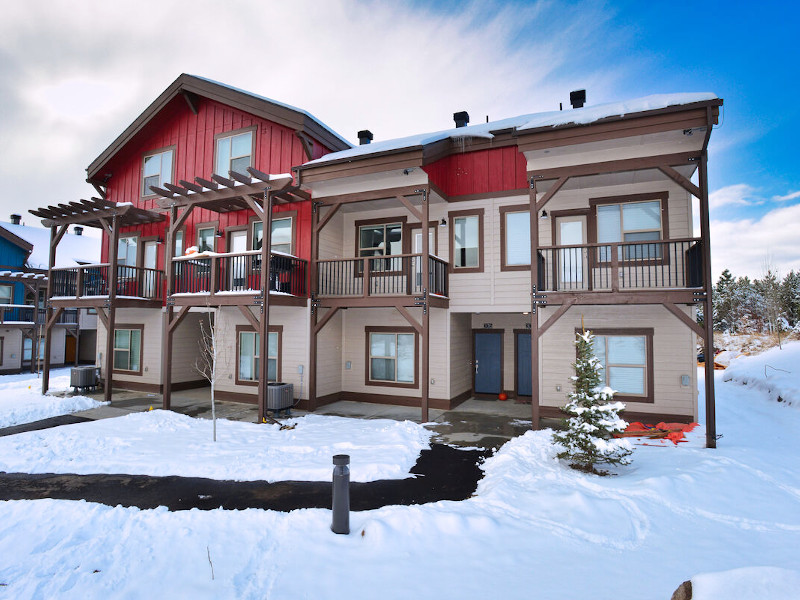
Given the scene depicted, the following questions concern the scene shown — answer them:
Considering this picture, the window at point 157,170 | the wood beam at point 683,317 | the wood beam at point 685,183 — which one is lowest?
the wood beam at point 683,317

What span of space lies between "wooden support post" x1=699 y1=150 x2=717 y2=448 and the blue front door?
18.0ft

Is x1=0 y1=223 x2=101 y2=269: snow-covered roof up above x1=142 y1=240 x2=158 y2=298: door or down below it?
above

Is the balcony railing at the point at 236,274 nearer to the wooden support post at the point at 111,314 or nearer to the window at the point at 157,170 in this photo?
the wooden support post at the point at 111,314

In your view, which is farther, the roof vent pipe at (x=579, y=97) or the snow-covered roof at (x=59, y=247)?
the snow-covered roof at (x=59, y=247)

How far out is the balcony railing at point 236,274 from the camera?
12062 millimetres

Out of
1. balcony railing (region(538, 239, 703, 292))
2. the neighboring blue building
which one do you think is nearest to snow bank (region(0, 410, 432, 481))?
balcony railing (region(538, 239, 703, 292))

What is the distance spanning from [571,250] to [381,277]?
571 centimetres

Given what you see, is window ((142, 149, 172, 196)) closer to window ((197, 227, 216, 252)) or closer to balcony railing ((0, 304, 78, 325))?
window ((197, 227, 216, 252))

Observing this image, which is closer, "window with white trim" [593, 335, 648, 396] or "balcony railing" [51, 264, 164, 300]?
"window with white trim" [593, 335, 648, 396]

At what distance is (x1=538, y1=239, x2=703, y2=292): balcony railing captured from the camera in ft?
33.8

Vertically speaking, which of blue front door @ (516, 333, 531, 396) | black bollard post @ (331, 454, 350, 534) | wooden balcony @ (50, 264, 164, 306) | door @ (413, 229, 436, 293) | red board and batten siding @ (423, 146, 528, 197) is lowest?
black bollard post @ (331, 454, 350, 534)

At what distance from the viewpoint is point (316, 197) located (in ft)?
42.7

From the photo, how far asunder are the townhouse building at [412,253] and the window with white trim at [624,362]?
36mm

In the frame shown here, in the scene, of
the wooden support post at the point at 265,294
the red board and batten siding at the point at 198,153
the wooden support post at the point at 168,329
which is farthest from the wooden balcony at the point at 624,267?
the wooden support post at the point at 168,329
